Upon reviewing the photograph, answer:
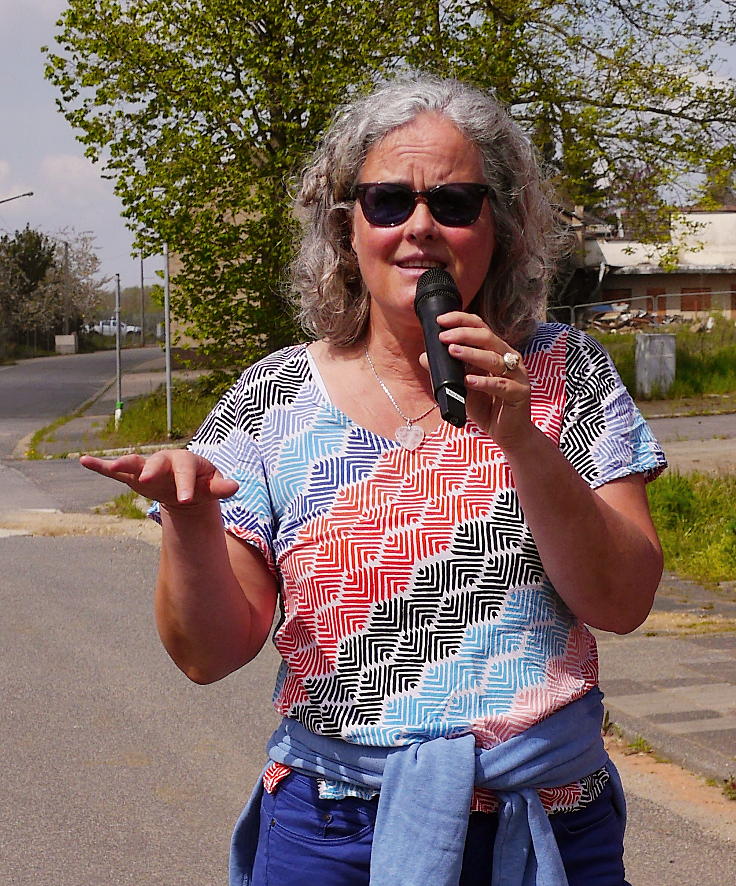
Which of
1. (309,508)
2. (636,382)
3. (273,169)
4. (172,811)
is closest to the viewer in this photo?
(309,508)

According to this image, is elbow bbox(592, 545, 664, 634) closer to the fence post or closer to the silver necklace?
the silver necklace

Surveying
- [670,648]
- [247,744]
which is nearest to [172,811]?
[247,744]

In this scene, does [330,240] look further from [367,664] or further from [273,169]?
[273,169]

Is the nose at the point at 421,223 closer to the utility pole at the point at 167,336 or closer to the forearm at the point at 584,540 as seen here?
the forearm at the point at 584,540

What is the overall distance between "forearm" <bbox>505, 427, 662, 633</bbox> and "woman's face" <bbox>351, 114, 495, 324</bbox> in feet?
1.28

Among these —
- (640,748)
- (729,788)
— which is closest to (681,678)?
(640,748)

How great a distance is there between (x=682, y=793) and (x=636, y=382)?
74.8ft

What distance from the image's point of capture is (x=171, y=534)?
2.00 meters

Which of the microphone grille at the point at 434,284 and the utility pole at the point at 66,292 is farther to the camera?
the utility pole at the point at 66,292

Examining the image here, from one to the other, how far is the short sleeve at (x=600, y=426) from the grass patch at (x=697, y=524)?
781 cm

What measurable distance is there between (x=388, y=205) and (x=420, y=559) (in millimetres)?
584

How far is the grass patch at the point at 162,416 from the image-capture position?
85.4 feet

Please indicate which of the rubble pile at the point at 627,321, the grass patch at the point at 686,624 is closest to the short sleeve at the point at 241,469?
the grass patch at the point at 686,624

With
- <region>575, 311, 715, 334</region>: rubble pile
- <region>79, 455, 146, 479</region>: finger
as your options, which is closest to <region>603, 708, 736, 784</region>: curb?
<region>79, 455, 146, 479</region>: finger
